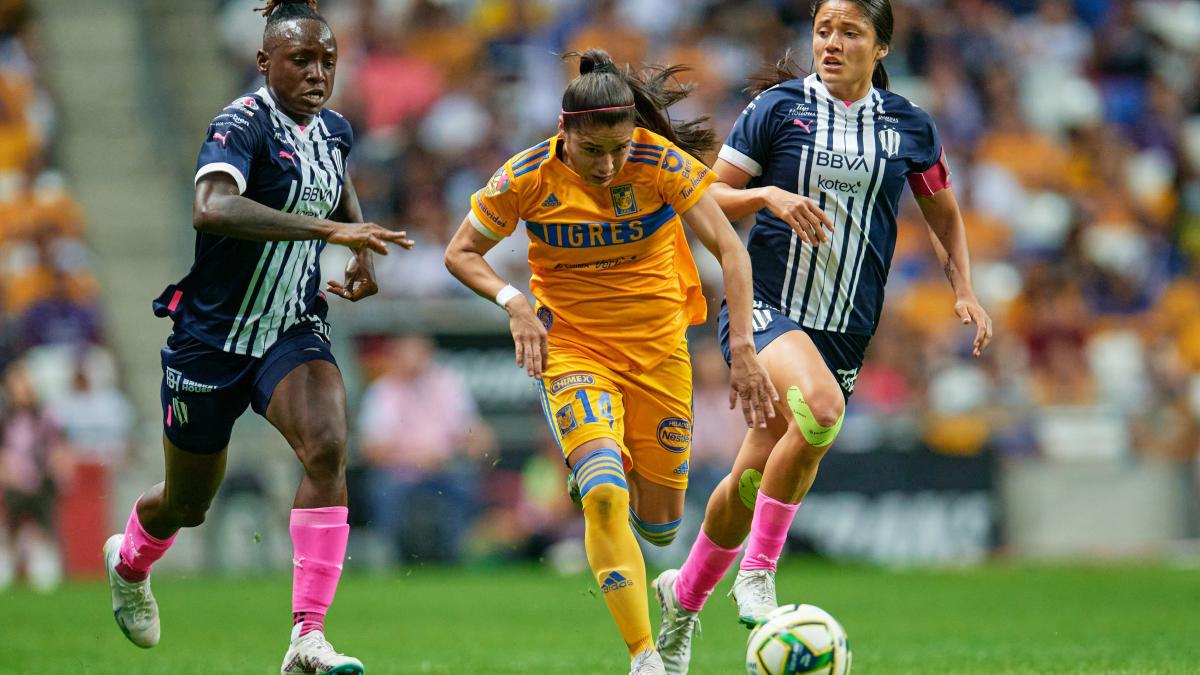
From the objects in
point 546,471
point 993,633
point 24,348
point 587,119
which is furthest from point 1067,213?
point 587,119

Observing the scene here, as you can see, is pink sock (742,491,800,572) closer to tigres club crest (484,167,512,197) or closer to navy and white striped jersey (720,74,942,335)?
navy and white striped jersey (720,74,942,335)

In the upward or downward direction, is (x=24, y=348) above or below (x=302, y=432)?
below

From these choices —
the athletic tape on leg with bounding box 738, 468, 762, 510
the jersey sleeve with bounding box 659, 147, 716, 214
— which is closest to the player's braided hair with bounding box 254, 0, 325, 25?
the jersey sleeve with bounding box 659, 147, 716, 214

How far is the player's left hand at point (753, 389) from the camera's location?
21.3ft

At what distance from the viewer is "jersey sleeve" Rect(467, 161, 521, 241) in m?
6.87

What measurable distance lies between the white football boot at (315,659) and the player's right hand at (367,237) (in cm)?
160

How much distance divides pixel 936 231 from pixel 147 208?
499 inches

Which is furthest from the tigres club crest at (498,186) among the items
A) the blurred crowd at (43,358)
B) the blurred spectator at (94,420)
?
the blurred spectator at (94,420)

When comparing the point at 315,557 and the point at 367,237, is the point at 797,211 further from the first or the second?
the point at 315,557

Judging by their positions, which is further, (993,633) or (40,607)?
(40,607)

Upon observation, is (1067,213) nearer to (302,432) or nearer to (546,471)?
(546,471)

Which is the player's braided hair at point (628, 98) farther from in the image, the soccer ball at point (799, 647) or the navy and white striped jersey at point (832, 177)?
the soccer ball at point (799, 647)

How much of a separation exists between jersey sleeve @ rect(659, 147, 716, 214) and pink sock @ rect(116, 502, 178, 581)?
111 inches

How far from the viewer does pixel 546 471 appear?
594 inches
